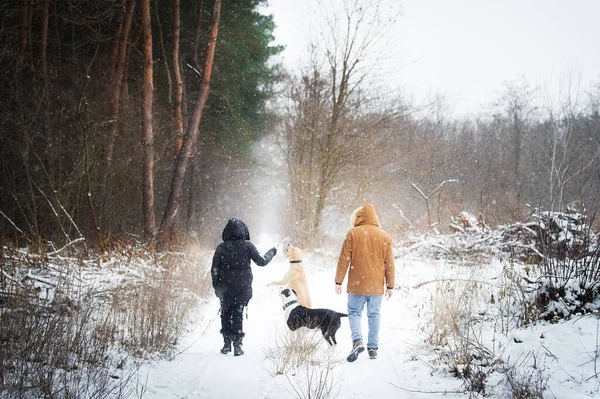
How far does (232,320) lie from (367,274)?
1.99m

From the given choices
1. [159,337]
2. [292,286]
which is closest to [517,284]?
[292,286]

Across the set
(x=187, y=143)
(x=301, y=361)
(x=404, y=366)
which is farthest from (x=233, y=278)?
(x=187, y=143)

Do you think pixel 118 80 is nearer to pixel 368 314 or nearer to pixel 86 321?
pixel 86 321

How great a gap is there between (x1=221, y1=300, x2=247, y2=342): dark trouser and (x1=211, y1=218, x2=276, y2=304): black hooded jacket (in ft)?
0.24

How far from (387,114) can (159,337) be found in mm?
14228

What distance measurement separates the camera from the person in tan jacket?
16.8 feet

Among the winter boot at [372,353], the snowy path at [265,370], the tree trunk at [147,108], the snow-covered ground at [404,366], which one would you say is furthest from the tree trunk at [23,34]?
the winter boot at [372,353]

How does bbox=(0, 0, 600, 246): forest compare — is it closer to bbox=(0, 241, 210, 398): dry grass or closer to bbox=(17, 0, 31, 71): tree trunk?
bbox=(17, 0, 31, 71): tree trunk

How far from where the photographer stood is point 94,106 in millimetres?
11008

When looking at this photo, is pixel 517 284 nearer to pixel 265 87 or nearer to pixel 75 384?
pixel 75 384

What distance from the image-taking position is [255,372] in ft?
14.7

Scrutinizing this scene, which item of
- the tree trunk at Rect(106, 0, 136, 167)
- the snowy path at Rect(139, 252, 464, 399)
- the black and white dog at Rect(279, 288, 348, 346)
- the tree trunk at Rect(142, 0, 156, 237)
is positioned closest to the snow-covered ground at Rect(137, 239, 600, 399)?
the snowy path at Rect(139, 252, 464, 399)

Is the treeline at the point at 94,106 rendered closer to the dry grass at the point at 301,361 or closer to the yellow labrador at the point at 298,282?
the yellow labrador at the point at 298,282

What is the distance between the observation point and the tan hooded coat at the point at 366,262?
17.0 ft
